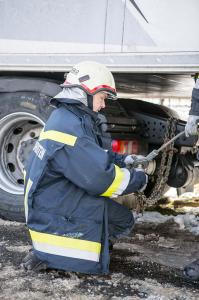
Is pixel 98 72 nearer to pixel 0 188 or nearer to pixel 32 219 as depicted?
pixel 32 219

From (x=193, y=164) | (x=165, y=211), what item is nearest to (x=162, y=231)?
(x=193, y=164)

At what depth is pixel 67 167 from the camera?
332 centimetres

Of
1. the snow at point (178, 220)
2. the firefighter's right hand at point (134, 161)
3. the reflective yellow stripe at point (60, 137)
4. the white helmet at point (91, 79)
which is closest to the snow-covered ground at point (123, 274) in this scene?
the snow at point (178, 220)

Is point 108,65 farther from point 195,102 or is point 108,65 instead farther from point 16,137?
point 16,137

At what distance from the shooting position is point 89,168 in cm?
328

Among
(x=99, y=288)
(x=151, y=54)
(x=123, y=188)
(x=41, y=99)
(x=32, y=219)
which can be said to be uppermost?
(x=151, y=54)

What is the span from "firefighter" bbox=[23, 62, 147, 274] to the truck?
23.5 inches

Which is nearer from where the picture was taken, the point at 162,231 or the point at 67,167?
the point at 67,167

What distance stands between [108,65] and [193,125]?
85 cm

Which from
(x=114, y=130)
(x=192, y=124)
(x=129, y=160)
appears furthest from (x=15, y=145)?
(x=192, y=124)

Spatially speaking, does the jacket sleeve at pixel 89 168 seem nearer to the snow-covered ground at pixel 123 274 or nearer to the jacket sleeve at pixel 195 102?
the snow-covered ground at pixel 123 274

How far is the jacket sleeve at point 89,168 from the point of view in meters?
3.28

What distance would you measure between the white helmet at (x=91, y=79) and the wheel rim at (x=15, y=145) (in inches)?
53.4

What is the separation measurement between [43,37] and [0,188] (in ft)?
4.87
